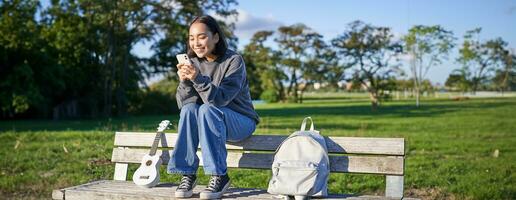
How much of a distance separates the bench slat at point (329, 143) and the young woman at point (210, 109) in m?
0.12

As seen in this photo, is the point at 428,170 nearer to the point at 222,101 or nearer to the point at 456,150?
the point at 456,150

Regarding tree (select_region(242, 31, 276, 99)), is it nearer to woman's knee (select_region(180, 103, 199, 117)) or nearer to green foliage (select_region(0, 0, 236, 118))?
green foliage (select_region(0, 0, 236, 118))

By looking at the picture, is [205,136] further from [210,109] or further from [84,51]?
[84,51]

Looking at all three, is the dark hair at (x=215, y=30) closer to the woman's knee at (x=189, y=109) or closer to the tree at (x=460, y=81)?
the woman's knee at (x=189, y=109)

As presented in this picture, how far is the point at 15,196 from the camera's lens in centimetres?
616

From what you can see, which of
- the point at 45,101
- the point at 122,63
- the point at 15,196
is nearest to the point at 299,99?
the point at 122,63

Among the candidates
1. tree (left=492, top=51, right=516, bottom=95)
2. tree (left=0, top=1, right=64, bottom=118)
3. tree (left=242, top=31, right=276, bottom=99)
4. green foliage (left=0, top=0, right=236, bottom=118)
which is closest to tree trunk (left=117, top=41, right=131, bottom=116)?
green foliage (left=0, top=0, right=236, bottom=118)

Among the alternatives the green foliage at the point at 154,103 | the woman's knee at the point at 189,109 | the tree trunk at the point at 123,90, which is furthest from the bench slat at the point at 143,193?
the green foliage at the point at 154,103

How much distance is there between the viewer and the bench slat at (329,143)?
3.64 metres

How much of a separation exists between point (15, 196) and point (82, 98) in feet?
89.9

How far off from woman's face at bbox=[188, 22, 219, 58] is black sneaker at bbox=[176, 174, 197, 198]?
99cm

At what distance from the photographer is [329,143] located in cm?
379

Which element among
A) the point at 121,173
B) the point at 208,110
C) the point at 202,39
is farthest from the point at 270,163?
the point at 121,173

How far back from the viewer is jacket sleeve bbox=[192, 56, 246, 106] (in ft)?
11.8
